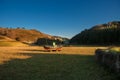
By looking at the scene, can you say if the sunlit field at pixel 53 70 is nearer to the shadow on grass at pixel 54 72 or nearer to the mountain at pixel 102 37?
the shadow on grass at pixel 54 72

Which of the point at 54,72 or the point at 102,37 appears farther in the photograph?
the point at 102,37

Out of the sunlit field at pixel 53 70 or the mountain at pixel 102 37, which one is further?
the mountain at pixel 102 37

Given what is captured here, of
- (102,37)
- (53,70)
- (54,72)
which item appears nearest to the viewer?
(54,72)

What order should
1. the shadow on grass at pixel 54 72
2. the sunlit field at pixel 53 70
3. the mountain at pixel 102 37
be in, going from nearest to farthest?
the shadow on grass at pixel 54 72, the sunlit field at pixel 53 70, the mountain at pixel 102 37

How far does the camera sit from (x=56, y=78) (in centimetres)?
930

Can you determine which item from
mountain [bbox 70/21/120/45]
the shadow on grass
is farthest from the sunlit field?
mountain [bbox 70/21/120/45]

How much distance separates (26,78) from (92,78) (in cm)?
323


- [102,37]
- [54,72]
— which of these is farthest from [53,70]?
[102,37]

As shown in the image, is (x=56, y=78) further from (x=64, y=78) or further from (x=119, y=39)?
(x=119, y=39)

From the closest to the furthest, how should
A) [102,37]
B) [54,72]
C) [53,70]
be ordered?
[54,72], [53,70], [102,37]

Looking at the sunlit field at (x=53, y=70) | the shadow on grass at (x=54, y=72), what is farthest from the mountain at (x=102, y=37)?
the shadow on grass at (x=54, y=72)

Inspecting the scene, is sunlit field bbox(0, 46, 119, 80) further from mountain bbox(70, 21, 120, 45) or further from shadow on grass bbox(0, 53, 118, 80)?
mountain bbox(70, 21, 120, 45)

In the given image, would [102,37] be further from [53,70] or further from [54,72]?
[54,72]

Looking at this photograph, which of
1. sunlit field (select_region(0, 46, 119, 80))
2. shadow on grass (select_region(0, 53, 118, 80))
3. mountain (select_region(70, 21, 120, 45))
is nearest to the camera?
shadow on grass (select_region(0, 53, 118, 80))
